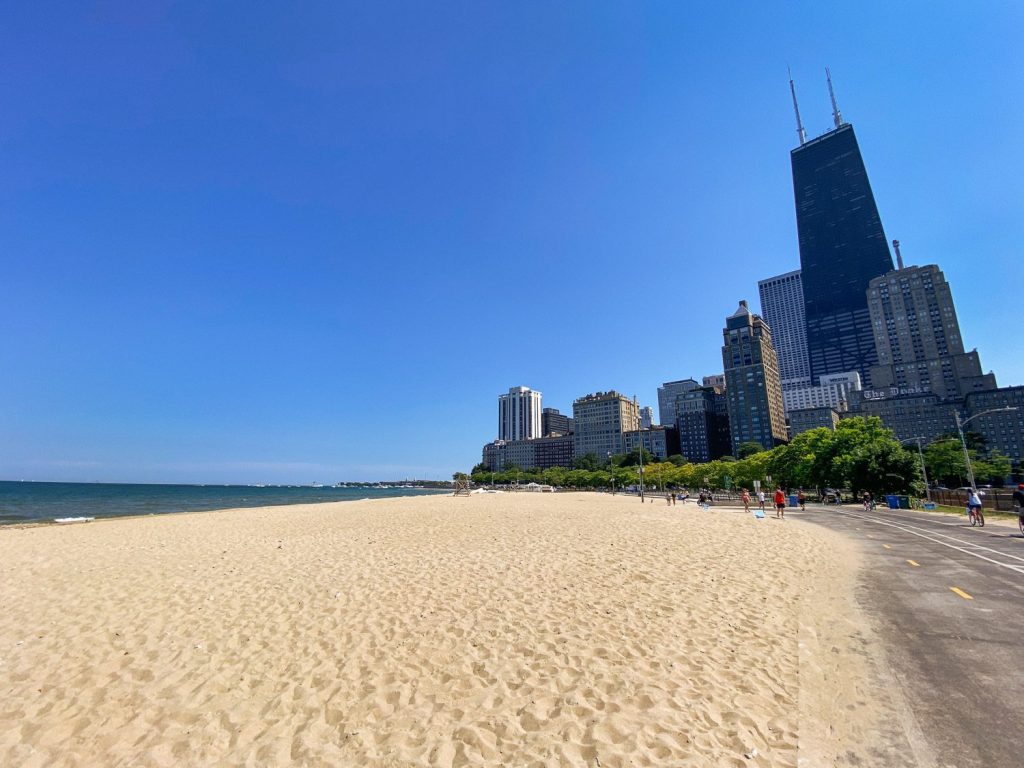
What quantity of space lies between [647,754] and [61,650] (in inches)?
382

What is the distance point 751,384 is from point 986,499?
14999cm

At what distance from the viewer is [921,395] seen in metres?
160

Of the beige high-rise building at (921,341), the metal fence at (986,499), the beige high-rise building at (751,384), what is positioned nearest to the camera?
the metal fence at (986,499)

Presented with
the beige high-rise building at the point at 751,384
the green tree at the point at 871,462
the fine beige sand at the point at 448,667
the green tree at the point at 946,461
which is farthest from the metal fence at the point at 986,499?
the beige high-rise building at the point at 751,384

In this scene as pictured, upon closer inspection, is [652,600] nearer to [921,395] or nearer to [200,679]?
[200,679]

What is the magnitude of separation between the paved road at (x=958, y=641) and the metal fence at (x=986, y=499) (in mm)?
23609

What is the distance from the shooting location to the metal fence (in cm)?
3103

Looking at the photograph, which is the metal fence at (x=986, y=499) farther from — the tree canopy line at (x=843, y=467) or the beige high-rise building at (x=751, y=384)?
the beige high-rise building at (x=751, y=384)

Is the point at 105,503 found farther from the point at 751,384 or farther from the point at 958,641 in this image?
the point at 751,384

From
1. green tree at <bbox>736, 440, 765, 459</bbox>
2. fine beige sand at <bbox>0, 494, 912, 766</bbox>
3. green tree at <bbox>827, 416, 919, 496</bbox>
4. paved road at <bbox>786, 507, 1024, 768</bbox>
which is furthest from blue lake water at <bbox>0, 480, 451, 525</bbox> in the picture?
green tree at <bbox>736, 440, 765, 459</bbox>

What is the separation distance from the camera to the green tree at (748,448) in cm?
14704

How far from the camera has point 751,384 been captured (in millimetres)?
173250

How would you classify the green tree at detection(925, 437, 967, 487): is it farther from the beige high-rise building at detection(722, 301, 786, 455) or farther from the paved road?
the paved road

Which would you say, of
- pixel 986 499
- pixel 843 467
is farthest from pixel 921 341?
pixel 986 499
